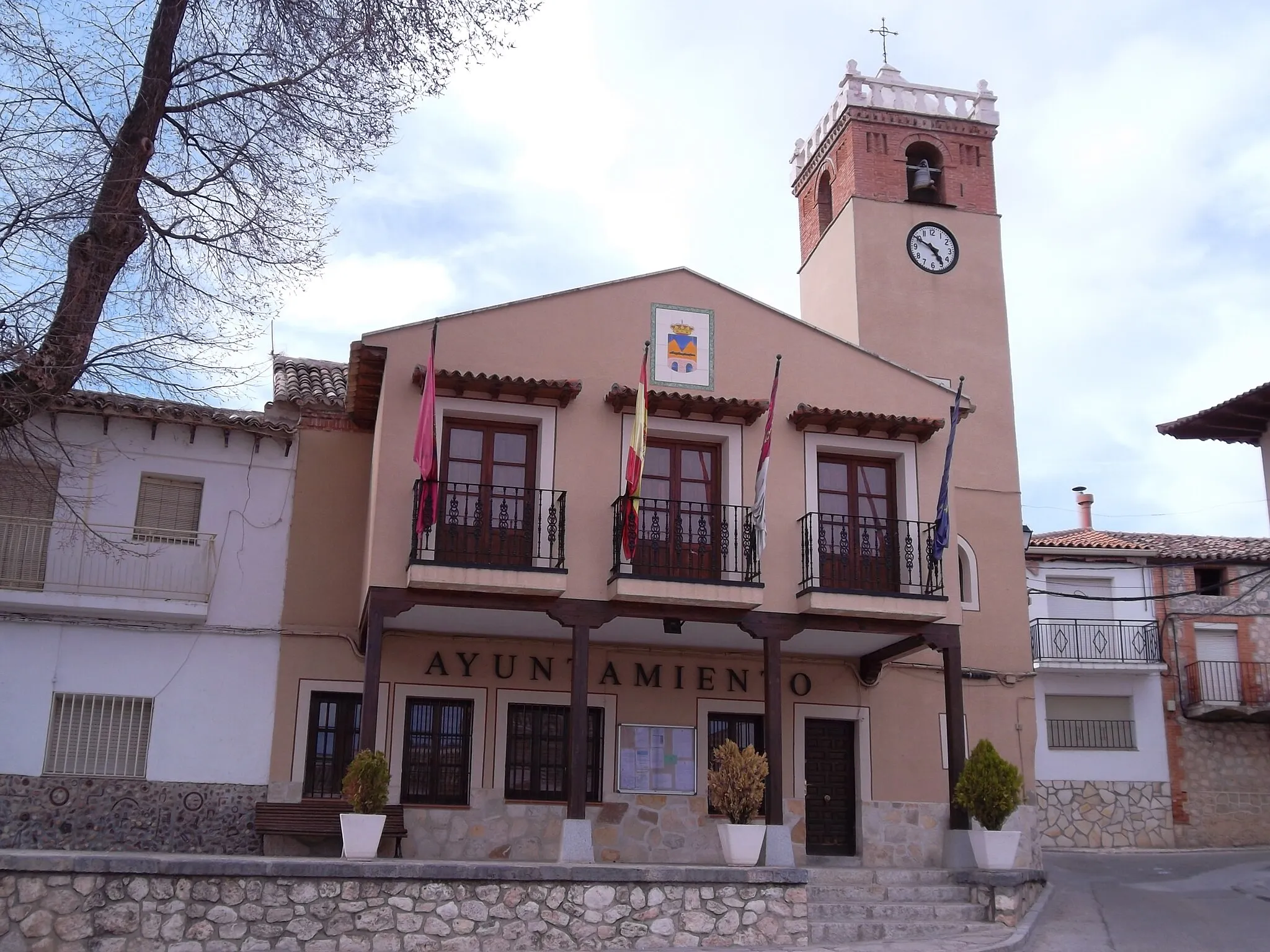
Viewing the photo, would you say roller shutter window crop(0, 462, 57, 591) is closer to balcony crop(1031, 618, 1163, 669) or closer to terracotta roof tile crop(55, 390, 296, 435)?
terracotta roof tile crop(55, 390, 296, 435)

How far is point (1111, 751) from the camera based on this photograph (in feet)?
81.1

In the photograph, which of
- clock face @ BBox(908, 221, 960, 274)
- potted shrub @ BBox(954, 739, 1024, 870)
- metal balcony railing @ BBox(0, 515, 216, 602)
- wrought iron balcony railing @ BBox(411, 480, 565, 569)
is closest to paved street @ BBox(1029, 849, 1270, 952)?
potted shrub @ BBox(954, 739, 1024, 870)

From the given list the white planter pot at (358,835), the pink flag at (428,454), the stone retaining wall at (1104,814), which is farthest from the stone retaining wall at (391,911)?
the stone retaining wall at (1104,814)

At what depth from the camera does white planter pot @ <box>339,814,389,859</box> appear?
12781mm

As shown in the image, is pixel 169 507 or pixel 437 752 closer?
pixel 437 752

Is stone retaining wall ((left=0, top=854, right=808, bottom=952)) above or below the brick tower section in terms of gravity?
Result: below

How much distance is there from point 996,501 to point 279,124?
40.2 feet

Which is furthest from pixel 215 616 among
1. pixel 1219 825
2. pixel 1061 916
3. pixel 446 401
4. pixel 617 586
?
pixel 1219 825

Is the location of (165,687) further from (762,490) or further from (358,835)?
(762,490)

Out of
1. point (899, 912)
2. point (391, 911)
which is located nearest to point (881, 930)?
point (899, 912)

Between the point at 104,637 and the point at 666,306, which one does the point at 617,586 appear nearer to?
the point at 666,306

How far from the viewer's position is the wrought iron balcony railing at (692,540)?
603 inches

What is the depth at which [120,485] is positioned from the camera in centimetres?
1630

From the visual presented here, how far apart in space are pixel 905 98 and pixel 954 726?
1229cm
